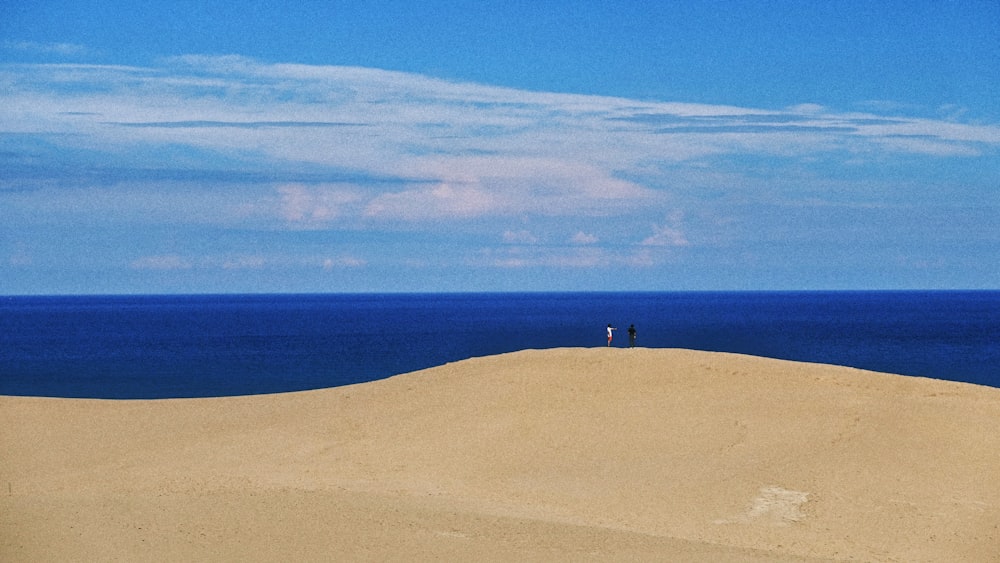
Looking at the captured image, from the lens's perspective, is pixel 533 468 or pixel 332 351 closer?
pixel 533 468

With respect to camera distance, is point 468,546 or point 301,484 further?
point 301,484

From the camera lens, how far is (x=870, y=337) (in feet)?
386

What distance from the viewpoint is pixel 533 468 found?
25.8 meters

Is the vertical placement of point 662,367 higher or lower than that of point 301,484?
higher

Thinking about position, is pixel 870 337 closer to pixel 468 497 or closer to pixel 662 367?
pixel 662 367

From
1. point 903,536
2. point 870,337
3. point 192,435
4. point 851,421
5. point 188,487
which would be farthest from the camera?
point 870,337

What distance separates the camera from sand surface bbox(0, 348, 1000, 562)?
17.9m

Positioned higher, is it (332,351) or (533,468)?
(332,351)

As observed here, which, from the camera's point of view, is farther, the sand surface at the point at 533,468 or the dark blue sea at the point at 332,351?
the dark blue sea at the point at 332,351

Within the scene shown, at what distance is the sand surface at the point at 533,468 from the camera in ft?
58.8

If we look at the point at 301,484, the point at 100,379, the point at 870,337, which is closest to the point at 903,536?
the point at 301,484

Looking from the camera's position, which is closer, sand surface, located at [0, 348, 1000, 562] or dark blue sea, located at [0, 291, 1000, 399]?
sand surface, located at [0, 348, 1000, 562]

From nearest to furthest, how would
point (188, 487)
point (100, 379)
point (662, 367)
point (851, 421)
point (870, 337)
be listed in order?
point (188, 487)
point (851, 421)
point (662, 367)
point (100, 379)
point (870, 337)

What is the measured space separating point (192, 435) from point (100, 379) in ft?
139
